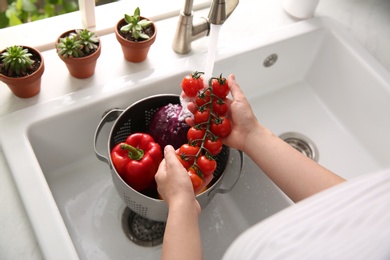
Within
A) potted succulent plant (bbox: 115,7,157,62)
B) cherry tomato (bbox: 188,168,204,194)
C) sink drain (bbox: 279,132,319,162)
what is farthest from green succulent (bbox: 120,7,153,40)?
sink drain (bbox: 279,132,319,162)

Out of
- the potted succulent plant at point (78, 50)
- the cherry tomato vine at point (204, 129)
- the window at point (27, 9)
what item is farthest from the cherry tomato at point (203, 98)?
the window at point (27, 9)

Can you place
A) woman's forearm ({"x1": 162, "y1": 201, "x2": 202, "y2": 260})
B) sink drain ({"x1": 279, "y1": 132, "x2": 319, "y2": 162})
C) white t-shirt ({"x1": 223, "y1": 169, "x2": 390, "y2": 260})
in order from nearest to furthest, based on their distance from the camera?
1. white t-shirt ({"x1": 223, "y1": 169, "x2": 390, "y2": 260})
2. woman's forearm ({"x1": 162, "y1": 201, "x2": 202, "y2": 260})
3. sink drain ({"x1": 279, "y1": 132, "x2": 319, "y2": 162})

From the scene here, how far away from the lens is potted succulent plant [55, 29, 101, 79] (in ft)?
2.51

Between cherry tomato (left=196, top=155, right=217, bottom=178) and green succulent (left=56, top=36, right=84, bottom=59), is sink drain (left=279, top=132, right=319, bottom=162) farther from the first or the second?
green succulent (left=56, top=36, right=84, bottom=59)

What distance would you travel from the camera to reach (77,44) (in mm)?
767

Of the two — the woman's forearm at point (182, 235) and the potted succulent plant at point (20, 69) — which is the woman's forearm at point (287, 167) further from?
the potted succulent plant at point (20, 69)

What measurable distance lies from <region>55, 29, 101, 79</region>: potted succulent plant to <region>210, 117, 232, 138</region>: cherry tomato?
10.8 inches

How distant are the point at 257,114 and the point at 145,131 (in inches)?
13.3

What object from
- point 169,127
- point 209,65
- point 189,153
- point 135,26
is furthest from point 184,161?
point 135,26

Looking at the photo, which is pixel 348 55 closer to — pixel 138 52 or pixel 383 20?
pixel 383 20

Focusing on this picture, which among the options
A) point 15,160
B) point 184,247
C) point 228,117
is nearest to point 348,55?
point 228,117

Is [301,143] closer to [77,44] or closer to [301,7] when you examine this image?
[301,7]

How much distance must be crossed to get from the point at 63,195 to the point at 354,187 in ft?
1.95

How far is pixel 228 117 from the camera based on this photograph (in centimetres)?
79
